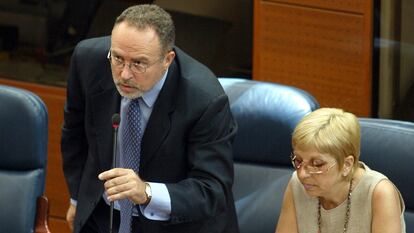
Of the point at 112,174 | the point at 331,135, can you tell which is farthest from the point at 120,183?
the point at 331,135

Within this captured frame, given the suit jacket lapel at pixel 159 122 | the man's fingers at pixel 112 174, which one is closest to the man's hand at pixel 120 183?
the man's fingers at pixel 112 174

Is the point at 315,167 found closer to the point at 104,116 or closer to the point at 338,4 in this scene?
the point at 104,116

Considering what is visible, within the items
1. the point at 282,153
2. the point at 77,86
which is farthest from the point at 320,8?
the point at 77,86

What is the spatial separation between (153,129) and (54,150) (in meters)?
2.13

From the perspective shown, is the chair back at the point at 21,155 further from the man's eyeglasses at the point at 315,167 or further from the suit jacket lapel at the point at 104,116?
the man's eyeglasses at the point at 315,167

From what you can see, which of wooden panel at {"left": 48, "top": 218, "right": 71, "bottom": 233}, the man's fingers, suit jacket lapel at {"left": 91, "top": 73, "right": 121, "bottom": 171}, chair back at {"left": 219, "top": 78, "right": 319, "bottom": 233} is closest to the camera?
the man's fingers

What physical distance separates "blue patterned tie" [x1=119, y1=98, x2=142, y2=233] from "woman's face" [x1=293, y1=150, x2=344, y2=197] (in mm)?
464

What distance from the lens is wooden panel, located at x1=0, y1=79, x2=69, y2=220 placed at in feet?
16.9

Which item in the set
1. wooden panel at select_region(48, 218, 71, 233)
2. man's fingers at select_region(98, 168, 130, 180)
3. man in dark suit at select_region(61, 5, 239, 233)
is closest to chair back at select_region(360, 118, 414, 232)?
man in dark suit at select_region(61, 5, 239, 233)

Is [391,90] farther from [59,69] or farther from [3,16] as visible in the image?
[3,16]

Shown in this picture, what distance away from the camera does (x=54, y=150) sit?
5.21m

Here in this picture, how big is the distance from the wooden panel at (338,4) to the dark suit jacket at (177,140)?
1.21 meters

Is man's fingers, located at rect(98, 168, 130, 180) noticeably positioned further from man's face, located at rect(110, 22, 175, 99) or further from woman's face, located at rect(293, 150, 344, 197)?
woman's face, located at rect(293, 150, 344, 197)

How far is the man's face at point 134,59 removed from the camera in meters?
2.97
